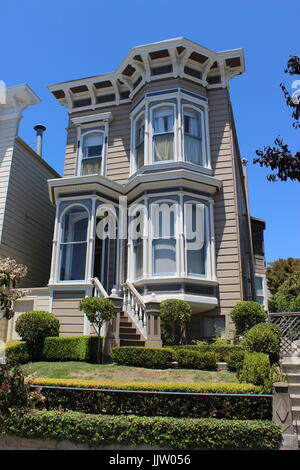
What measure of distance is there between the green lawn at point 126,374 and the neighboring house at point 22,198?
6715mm

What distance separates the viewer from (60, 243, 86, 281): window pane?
14078 mm

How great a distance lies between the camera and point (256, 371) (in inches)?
300

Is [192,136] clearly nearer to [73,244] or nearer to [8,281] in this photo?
[73,244]

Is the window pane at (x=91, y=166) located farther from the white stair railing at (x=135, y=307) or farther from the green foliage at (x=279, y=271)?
the green foliage at (x=279, y=271)

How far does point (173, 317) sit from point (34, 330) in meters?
3.96

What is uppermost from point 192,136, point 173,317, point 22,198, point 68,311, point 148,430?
point 192,136

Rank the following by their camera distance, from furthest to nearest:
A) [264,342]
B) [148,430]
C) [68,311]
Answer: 1. [68,311]
2. [264,342]
3. [148,430]

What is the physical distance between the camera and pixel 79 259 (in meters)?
14.3

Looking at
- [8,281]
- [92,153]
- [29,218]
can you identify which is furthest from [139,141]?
[8,281]

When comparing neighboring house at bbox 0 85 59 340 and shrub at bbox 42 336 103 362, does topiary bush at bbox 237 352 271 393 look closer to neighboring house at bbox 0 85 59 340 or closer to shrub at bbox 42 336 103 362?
shrub at bbox 42 336 103 362

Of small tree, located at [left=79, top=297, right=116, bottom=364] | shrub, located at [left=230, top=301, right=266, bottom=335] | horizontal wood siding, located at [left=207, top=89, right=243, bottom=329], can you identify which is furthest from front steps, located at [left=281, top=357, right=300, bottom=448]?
small tree, located at [left=79, top=297, right=116, bottom=364]

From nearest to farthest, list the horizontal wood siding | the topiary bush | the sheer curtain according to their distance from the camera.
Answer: the topiary bush < the horizontal wood siding < the sheer curtain

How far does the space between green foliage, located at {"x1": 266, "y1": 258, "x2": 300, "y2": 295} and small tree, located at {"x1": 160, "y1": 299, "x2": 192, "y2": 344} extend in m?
21.4
